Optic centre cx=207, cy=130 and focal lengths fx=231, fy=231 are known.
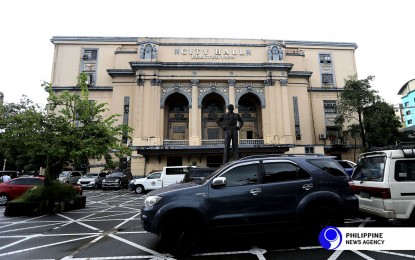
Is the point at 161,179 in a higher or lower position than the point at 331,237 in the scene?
higher

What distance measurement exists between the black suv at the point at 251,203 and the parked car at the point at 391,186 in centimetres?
105

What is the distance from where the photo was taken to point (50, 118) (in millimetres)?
10484

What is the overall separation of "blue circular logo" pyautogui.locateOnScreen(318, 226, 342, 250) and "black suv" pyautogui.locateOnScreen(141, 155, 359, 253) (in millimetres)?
308

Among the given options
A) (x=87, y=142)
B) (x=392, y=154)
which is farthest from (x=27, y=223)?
(x=392, y=154)

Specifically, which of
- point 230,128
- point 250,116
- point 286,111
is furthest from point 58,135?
point 250,116

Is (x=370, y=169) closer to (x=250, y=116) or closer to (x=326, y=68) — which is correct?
(x=250, y=116)

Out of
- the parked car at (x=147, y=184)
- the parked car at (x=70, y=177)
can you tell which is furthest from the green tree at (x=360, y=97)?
the parked car at (x=70, y=177)

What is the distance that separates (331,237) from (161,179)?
15.0 meters

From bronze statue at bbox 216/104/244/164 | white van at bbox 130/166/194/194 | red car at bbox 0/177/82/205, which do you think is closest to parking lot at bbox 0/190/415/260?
bronze statue at bbox 216/104/244/164

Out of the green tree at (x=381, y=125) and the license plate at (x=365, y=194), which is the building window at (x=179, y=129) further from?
the license plate at (x=365, y=194)

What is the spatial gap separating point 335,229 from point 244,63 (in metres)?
26.9

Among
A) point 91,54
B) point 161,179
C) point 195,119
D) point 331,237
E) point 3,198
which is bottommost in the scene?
point 3,198

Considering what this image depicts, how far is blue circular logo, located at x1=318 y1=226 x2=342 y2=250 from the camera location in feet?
14.0

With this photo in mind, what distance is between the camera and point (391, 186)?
17.0ft
